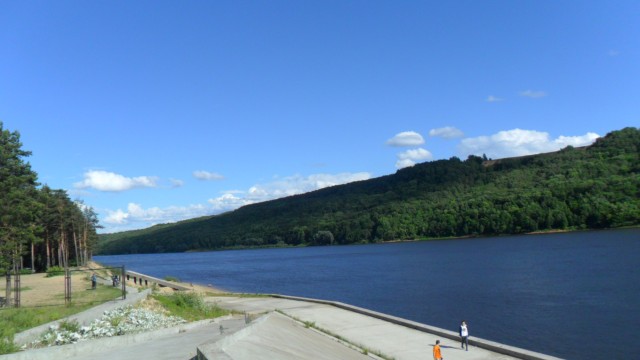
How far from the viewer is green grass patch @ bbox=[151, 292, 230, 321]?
84.2 feet

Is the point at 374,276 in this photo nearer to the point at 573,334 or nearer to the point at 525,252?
the point at 525,252

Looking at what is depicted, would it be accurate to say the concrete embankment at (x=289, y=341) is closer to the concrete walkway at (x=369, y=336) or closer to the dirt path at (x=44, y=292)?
the concrete walkway at (x=369, y=336)

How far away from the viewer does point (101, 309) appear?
69.7 feet

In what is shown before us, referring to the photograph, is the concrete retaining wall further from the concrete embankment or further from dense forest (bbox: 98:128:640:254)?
dense forest (bbox: 98:128:640:254)

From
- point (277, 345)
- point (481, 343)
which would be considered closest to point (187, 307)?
point (277, 345)

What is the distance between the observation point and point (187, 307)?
2750cm

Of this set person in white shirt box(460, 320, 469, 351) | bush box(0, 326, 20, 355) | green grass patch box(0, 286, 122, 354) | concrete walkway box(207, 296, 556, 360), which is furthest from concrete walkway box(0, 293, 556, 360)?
green grass patch box(0, 286, 122, 354)

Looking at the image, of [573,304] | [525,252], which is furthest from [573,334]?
[525,252]

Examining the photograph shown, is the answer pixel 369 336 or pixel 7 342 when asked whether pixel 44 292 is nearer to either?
pixel 369 336

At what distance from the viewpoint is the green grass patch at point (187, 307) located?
1010 inches

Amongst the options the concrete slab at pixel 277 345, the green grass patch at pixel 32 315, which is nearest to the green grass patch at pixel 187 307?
the green grass patch at pixel 32 315

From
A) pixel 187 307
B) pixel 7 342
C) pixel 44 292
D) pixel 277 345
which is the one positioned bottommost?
pixel 277 345

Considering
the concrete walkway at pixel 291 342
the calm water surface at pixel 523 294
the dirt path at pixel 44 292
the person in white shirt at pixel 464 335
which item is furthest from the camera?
the calm water surface at pixel 523 294

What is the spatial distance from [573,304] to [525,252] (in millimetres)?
52311
